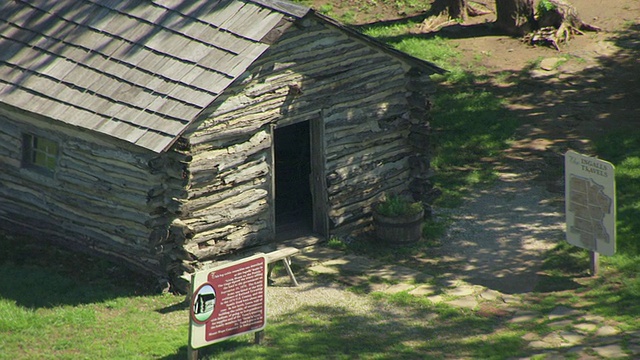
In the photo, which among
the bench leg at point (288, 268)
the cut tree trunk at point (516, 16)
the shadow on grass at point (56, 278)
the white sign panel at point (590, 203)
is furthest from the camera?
the cut tree trunk at point (516, 16)

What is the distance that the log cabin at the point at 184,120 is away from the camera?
13.6m

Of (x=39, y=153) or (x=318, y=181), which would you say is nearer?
(x=39, y=153)

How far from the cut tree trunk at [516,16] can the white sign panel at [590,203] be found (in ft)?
27.4

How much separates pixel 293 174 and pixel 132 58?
160 inches

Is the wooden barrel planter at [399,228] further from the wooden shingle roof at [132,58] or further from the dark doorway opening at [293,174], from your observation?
the wooden shingle roof at [132,58]

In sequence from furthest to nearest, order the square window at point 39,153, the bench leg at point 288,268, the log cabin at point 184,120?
the square window at point 39,153 → the bench leg at point 288,268 → the log cabin at point 184,120

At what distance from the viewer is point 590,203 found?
1419 cm

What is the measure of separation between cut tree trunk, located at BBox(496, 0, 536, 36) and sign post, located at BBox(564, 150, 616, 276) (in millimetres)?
8356

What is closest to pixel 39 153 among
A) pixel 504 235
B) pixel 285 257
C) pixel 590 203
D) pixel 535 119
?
pixel 285 257

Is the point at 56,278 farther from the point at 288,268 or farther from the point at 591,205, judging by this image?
the point at 591,205

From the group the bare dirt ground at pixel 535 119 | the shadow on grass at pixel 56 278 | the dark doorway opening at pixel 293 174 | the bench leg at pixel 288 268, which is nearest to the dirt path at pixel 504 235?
the bare dirt ground at pixel 535 119

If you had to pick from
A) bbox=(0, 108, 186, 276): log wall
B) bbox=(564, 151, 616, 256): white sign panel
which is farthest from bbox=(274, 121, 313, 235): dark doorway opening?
bbox=(564, 151, 616, 256): white sign panel

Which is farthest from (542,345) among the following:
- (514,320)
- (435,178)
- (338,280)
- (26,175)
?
(26,175)

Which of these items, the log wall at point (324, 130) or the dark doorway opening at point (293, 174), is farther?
the dark doorway opening at point (293, 174)
